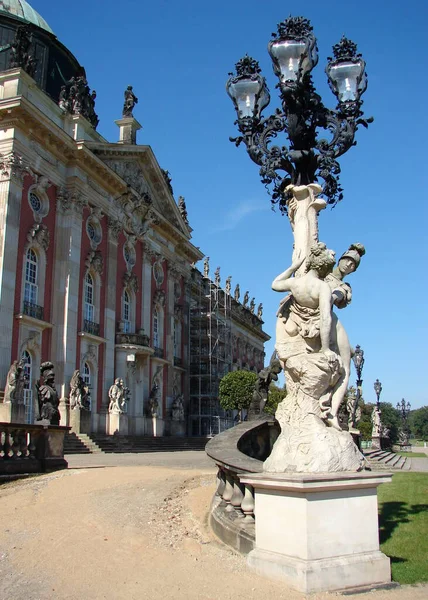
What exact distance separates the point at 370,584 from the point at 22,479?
8.23 metres

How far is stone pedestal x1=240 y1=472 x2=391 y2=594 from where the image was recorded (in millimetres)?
4375

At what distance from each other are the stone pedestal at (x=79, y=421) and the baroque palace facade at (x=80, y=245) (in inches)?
9.4

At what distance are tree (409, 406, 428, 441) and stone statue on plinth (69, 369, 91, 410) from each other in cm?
11608

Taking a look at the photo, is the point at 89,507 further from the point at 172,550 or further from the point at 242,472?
the point at 242,472

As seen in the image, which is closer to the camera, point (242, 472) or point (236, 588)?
point (236, 588)

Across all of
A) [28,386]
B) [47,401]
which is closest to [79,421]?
[28,386]

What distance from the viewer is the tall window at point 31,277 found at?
80.8ft

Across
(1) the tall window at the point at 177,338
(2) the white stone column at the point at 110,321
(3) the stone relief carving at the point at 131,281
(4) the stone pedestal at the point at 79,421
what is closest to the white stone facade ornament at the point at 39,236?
(2) the white stone column at the point at 110,321

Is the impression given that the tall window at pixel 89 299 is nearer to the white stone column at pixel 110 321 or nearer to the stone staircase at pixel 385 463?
the white stone column at pixel 110 321

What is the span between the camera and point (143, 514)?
7805 mm

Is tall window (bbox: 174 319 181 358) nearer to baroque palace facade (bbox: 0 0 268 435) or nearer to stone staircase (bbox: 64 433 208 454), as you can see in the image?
baroque palace facade (bbox: 0 0 268 435)

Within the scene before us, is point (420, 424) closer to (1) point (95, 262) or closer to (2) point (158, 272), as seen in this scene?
(2) point (158, 272)

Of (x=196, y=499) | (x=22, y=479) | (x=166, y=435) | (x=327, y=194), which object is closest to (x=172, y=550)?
(x=196, y=499)

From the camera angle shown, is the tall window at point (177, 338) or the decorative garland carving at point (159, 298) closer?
the decorative garland carving at point (159, 298)
